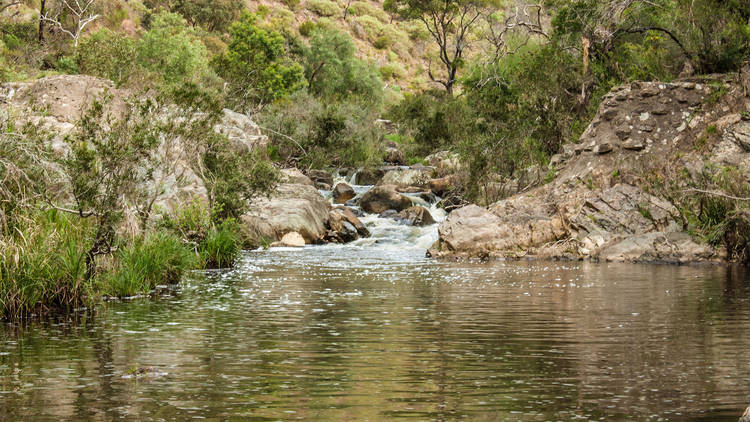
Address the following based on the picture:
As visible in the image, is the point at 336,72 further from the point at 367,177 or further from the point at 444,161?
the point at 444,161

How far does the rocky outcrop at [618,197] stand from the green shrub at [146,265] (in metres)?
11.1

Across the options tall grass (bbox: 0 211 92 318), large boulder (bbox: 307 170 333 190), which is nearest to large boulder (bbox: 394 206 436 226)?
large boulder (bbox: 307 170 333 190)

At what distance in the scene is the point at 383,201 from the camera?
40.7 metres

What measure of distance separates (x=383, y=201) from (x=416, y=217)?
10.5 ft

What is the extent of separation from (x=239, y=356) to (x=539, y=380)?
150 inches

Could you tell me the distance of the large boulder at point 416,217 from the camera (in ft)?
124

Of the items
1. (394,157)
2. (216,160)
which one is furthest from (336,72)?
(216,160)

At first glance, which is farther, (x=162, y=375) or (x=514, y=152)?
(x=514, y=152)

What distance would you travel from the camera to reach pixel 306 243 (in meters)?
33.8

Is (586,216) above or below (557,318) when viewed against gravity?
above

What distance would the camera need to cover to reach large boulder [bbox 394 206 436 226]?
3769cm

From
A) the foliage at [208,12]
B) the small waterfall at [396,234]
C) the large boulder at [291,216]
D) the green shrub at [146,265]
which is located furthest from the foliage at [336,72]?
the green shrub at [146,265]

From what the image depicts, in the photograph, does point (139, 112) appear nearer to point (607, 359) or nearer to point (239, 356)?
point (239, 356)

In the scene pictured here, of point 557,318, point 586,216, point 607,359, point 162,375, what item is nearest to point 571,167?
point 586,216
